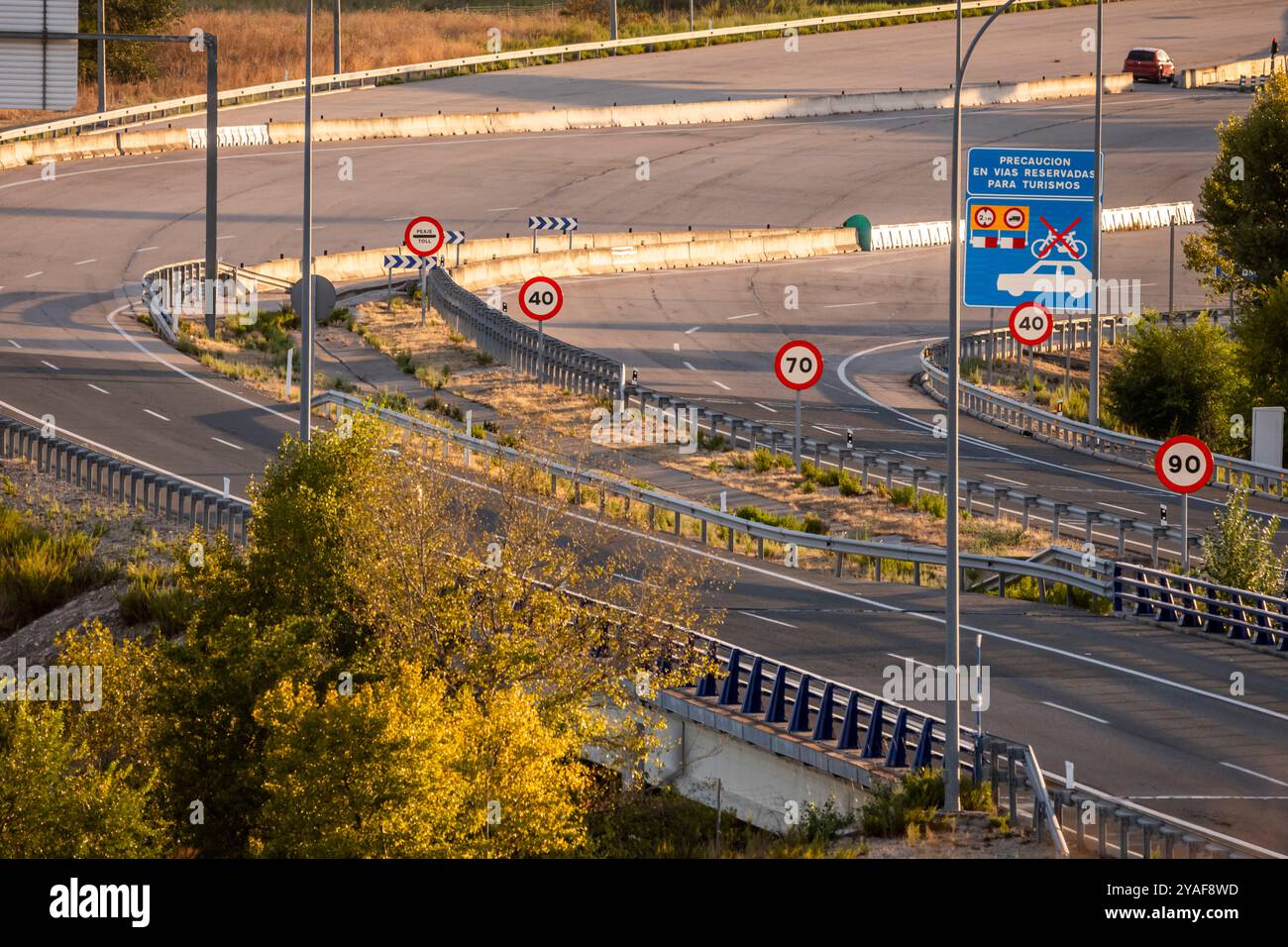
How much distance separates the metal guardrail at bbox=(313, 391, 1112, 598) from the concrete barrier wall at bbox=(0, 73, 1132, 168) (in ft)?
120

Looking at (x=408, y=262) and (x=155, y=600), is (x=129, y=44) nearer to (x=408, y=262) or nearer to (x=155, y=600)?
(x=408, y=262)

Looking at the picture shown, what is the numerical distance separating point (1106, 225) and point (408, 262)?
28754mm

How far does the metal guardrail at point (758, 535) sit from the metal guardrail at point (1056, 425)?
9.10 metres

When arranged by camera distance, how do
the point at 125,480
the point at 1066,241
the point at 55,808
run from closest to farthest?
the point at 55,808, the point at 125,480, the point at 1066,241

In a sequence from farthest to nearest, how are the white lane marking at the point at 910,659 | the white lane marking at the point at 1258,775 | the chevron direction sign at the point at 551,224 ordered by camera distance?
the chevron direction sign at the point at 551,224
the white lane marking at the point at 910,659
the white lane marking at the point at 1258,775

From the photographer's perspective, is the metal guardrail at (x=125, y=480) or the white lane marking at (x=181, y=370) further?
the white lane marking at (x=181, y=370)

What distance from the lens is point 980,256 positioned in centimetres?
4600

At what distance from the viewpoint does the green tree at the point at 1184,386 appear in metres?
47.5

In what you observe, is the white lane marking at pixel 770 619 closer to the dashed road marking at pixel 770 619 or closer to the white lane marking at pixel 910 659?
the dashed road marking at pixel 770 619

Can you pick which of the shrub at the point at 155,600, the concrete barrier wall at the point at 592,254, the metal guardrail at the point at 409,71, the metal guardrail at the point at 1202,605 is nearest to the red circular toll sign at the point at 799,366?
the metal guardrail at the point at 1202,605

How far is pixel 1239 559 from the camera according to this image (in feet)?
97.0

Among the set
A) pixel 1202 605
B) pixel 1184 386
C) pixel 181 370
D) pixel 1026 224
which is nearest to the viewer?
pixel 1202 605

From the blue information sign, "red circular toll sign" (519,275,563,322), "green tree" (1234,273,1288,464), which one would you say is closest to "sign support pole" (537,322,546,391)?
"red circular toll sign" (519,275,563,322)

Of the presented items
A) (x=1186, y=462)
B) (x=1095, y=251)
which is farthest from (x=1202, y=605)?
(x=1095, y=251)
